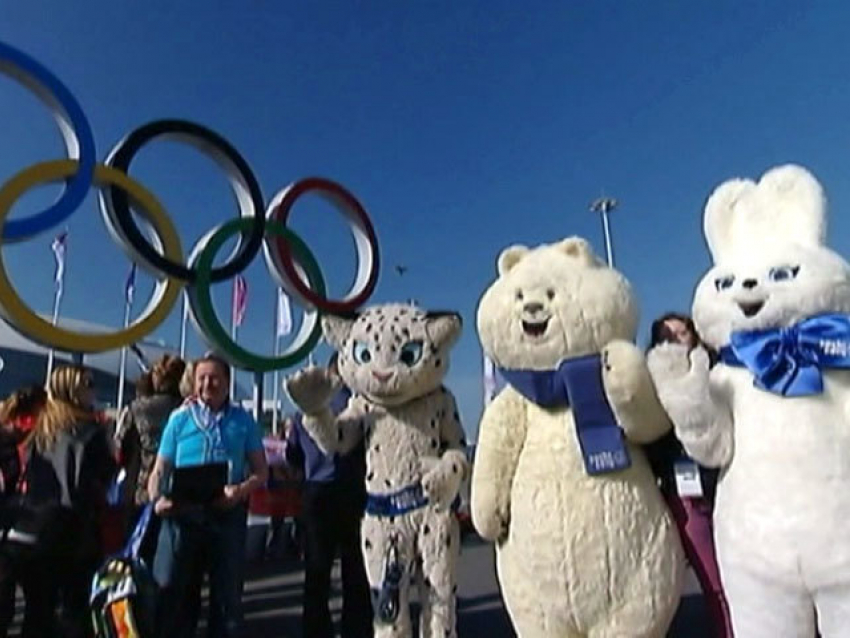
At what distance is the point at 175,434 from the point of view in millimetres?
3686

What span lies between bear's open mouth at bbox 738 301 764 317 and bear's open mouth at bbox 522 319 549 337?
623mm

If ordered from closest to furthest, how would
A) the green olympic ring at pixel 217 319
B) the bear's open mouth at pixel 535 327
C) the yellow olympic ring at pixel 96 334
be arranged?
the bear's open mouth at pixel 535 327
the yellow olympic ring at pixel 96 334
the green olympic ring at pixel 217 319

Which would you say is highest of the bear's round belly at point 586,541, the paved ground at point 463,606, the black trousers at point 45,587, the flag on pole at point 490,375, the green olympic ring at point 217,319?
the green olympic ring at point 217,319

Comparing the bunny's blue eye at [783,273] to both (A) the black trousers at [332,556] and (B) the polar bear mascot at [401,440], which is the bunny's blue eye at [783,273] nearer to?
(B) the polar bear mascot at [401,440]

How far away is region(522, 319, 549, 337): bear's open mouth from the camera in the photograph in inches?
104

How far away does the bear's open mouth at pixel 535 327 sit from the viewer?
2652 mm

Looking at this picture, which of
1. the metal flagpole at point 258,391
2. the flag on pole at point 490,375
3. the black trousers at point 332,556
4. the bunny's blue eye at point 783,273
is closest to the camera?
the bunny's blue eye at point 783,273

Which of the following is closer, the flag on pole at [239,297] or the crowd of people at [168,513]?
the crowd of people at [168,513]

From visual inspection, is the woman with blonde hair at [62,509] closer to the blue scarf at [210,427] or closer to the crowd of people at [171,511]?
the crowd of people at [171,511]

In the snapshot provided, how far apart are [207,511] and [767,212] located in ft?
8.90

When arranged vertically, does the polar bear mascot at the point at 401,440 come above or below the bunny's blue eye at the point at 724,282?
below

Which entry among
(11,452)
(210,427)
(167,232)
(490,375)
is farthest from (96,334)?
(490,375)

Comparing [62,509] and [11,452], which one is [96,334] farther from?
[62,509]

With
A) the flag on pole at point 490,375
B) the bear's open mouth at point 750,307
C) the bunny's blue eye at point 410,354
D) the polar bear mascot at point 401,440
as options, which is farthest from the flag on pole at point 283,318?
the bear's open mouth at point 750,307
